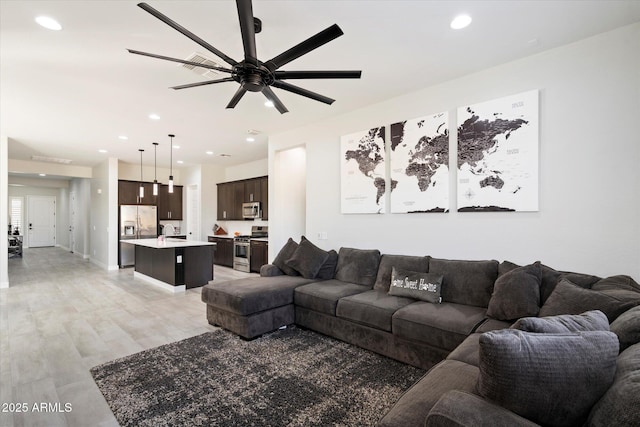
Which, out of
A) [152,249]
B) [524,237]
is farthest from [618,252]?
[152,249]

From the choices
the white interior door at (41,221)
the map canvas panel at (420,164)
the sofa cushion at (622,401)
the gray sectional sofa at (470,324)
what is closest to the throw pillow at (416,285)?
the gray sectional sofa at (470,324)

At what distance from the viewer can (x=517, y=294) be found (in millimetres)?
2434

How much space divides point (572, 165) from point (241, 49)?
10.5 ft

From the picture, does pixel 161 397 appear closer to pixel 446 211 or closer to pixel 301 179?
pixel 446 211

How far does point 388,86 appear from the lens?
3.56 metres

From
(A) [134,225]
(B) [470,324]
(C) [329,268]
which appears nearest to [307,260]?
(C) [329,268]

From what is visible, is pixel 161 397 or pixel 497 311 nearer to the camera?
pixel 161 397

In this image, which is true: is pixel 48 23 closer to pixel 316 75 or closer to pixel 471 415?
pixel 316 75

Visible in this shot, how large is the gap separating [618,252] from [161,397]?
3.83 metres

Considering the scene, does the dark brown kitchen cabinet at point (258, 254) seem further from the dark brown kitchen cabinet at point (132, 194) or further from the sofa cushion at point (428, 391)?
the sofa cushion at point (428, 391)

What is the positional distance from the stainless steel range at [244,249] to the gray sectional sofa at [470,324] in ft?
10.1

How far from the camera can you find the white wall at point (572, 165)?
2.49 metres

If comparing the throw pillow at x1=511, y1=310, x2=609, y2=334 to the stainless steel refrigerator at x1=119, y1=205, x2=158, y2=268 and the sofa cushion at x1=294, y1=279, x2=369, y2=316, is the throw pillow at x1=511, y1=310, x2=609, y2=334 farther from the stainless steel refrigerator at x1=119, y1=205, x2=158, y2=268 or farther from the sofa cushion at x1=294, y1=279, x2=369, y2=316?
the stainless steel refrigerator at x1=119, y1=205, x2=158, y2=268

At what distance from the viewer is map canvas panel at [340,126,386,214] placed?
159 inches
